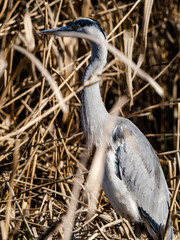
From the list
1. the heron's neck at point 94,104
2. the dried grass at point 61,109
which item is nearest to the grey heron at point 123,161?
the heron's neck at point 94,104

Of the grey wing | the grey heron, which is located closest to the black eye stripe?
the grey heron

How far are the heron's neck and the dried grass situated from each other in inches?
4.0

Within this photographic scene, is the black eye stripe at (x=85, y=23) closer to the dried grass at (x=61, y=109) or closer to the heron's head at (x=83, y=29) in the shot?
the heron's head at (x=83, y=29)

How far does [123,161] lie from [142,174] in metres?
0.20

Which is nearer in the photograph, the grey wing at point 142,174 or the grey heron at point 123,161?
the grey heron at point 123,161

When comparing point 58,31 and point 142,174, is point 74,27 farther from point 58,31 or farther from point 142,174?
point 142,174

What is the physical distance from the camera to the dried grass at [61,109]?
205 cm

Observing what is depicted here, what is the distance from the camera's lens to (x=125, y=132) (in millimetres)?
2482

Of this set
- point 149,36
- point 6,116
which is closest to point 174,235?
point 6,116

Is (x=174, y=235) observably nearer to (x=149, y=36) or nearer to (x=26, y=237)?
(x=26, y=237)

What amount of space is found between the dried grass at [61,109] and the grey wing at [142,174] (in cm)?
11

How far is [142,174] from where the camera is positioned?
8.73ft

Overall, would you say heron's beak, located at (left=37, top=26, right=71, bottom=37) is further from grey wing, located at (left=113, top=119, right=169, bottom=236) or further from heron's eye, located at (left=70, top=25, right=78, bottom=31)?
grey wing, located at (left=113, top=119, right=169, bottom=236)

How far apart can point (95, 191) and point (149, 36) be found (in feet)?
6.77
